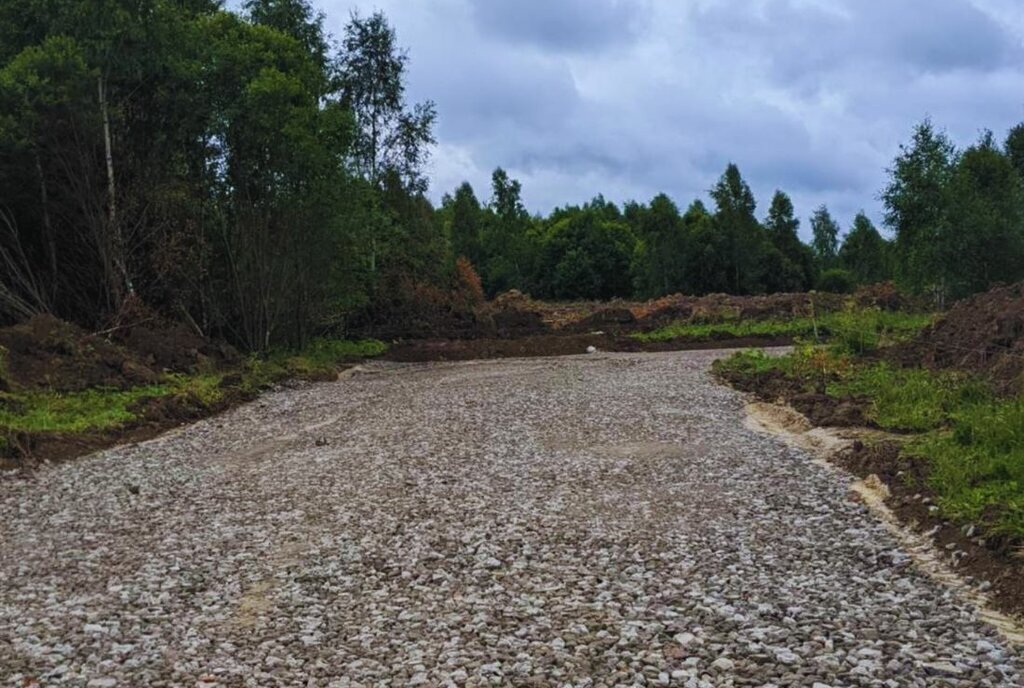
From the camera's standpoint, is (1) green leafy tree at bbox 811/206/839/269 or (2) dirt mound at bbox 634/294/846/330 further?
(1) green leafy tree at bbox 811/206/839/269

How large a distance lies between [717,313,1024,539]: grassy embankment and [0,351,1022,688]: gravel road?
2.98 ft

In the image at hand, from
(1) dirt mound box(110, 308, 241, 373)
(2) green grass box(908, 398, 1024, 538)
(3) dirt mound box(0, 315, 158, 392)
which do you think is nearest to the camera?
(2) green grass box(908, 398, 1024, 538)

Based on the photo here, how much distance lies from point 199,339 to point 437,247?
16029 mm

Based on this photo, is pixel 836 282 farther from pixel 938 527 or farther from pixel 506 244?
pixel 938 527

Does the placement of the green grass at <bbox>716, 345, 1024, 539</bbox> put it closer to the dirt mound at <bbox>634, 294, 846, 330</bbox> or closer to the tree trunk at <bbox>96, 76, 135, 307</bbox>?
the tree trunk at <bbox>96, 76, 135, 307</bbox>

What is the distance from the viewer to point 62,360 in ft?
56.0

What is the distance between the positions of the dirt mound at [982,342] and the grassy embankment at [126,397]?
1375cm

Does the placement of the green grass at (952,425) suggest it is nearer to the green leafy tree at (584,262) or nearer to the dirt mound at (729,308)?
the dirt mound at (729,308)

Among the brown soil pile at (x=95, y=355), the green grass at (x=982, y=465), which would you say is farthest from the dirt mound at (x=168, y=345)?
the green grass at (x=982, y=465)

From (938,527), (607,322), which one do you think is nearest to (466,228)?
(607,322)

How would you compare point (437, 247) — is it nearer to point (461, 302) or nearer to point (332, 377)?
point (461, 302)

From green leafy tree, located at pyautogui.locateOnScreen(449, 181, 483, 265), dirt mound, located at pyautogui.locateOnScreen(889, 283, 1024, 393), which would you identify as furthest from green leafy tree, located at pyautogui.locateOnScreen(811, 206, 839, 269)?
dirt mound, located at pyautogui.locateOnScreen(889, 283, 1024, 393)

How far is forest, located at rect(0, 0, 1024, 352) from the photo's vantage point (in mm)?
20094

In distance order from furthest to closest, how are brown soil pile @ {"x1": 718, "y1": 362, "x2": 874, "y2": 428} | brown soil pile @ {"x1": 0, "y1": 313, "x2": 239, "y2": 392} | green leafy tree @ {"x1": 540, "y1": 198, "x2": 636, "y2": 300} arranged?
1. green leafy tree @ {"x1": 540, "y1": 198, "x2": 636, "y2": 300}
2. brown soil pile @ {"x1": 0, "y1": 313, "x2": 239, "y2": 392}
3. brown soil pile @ {"x1": 718, "y1": 362, "x2": 874, "y2": 428}
